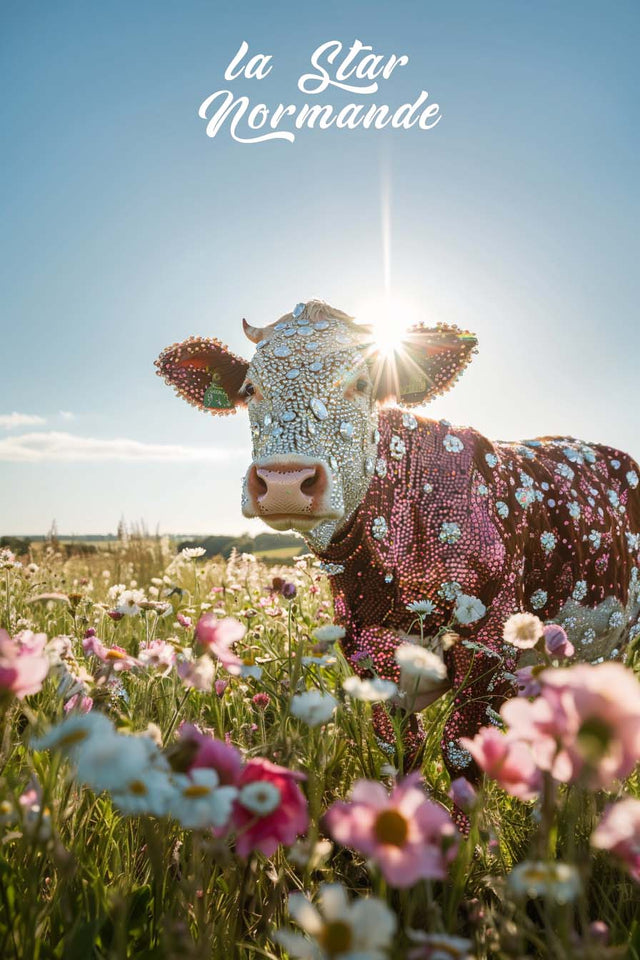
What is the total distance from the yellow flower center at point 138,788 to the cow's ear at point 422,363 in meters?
2.11

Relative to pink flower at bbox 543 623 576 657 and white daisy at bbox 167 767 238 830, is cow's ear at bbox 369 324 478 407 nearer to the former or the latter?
pink flower at bbox 543 623 576 657

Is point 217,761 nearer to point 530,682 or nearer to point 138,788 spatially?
point 138,788

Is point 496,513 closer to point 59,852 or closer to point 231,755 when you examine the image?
point 231,755

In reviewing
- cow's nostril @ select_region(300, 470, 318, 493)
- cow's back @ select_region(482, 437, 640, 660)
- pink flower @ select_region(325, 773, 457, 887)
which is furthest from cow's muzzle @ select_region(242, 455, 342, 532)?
pink flower @ select_region(325, 773, 457, 887)

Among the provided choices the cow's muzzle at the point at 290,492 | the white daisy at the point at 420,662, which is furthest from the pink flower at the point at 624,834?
the cow's muzzle at the point at 290,492

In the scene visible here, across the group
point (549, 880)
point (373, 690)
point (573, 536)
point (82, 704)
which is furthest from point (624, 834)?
point (573, 536)

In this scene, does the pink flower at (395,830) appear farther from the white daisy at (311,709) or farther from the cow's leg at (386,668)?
the cow's leg at (386,668)

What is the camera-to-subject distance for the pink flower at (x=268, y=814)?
2.46 feet

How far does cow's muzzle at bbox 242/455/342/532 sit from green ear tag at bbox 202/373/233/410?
41.7 inches

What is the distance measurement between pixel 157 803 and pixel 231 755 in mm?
137

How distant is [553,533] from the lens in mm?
2797

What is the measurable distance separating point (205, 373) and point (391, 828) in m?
2.77

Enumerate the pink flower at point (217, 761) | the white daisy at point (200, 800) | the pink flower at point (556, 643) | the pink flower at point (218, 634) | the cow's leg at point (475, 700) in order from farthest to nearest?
the cow's leg at point (475, 700)
the pink flower at point (556, 643)
the pink flower at point (218, 634)
the pink flower at point (217, 761)
the white daisy at point (200, 800)

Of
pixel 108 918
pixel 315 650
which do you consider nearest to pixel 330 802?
pixel 315 650
